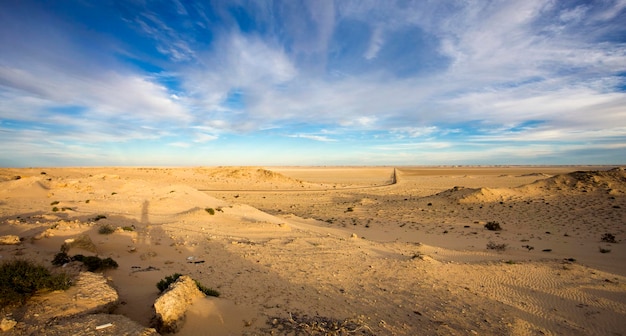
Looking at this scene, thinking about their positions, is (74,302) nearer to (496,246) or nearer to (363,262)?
(363,262)

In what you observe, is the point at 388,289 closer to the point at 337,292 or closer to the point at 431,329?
the point at 337,292

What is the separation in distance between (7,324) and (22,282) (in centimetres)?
88

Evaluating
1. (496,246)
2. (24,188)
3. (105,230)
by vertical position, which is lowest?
(496,246)

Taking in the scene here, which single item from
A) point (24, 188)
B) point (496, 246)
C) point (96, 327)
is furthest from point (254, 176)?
point (96, 327)

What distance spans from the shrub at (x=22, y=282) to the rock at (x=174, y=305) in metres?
1.61

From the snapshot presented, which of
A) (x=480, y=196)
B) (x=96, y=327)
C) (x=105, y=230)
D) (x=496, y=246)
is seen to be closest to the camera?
(x=96, y=327)

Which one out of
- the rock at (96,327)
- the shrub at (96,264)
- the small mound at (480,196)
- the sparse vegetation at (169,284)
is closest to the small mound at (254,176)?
the small mound at (480,196)

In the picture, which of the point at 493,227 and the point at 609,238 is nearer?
the point at 609,238

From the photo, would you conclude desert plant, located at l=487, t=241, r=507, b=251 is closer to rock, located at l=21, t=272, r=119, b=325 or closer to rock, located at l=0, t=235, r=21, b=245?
rock, located at l=21, t=272, r=119, b=325

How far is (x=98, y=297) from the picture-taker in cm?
488

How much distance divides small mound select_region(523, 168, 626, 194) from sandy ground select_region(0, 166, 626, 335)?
0.81 metres

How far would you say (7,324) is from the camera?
3.82 metres

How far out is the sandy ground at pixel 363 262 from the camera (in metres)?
5.64

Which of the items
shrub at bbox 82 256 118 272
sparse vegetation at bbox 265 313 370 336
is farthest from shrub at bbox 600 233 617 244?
shrub at bbox 82 256 118 272
